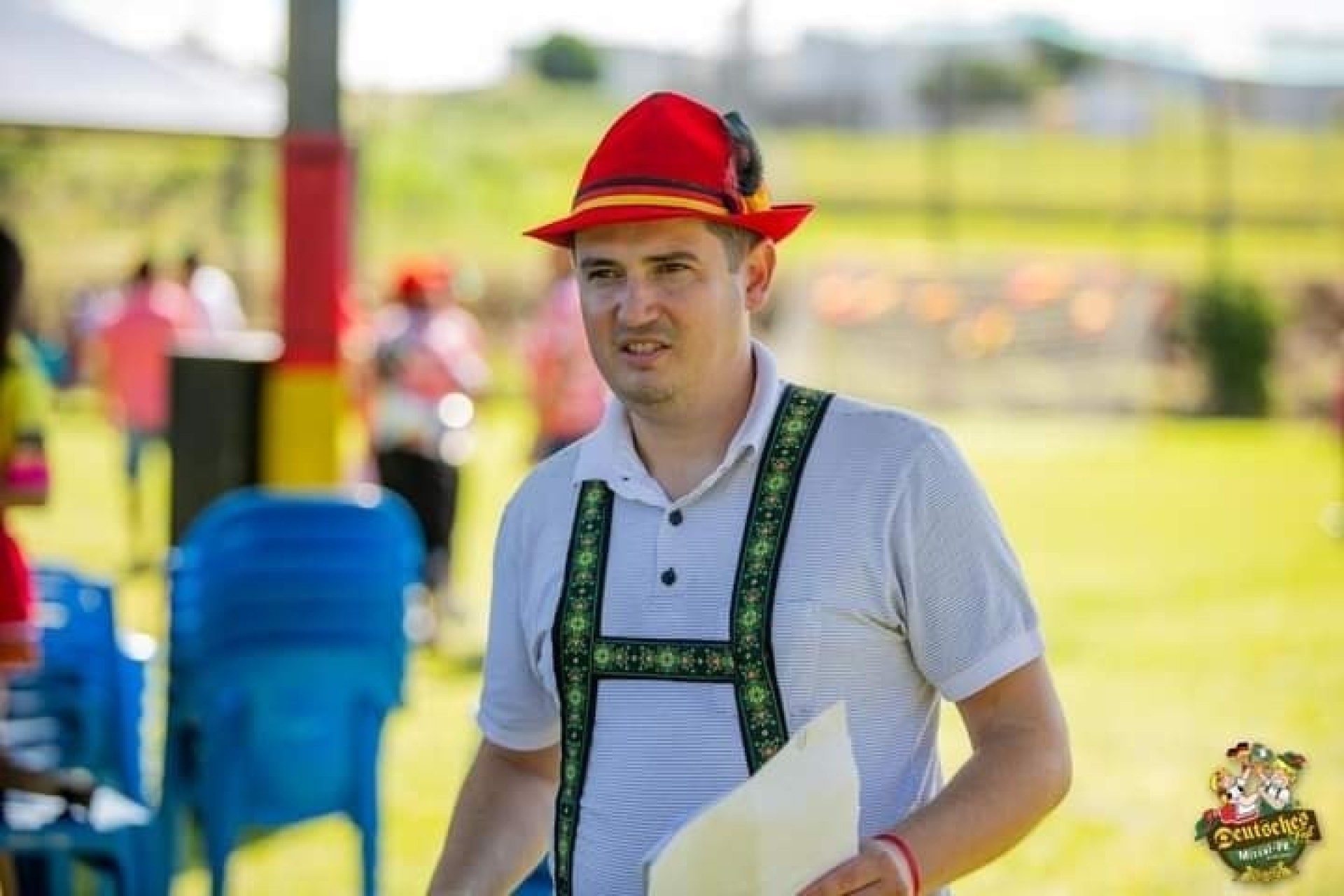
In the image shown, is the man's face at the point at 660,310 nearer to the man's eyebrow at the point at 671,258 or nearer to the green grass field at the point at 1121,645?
the man's eyebrow at the point at 671,258

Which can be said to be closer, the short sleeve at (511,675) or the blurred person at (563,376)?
the short sleeve at (511,675)

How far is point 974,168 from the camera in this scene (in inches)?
1545

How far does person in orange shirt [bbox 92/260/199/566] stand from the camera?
1562cm

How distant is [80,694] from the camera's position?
5977mm

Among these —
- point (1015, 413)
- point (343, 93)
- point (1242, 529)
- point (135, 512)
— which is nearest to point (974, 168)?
point (1015, 413)

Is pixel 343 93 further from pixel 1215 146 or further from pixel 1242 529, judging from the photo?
pixel 1215 146

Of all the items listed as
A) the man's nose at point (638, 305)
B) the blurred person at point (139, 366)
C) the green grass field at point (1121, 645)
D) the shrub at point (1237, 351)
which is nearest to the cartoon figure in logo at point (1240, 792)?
the green grass field at point (1121, 645)

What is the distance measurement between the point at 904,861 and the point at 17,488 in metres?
3.30

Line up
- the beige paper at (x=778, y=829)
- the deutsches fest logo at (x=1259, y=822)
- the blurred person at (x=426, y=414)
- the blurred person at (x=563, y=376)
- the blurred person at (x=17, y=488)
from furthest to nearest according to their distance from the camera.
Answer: the blurred person at (x=426, y=414), the blurred person at (x=563, y=376), the blurred person at (x=17, y=488), the beige paper at (x=778, y=829), the deutsches fest logo at (x=1259, y=822)

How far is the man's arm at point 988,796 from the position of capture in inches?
101

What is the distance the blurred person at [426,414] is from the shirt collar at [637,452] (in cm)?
818

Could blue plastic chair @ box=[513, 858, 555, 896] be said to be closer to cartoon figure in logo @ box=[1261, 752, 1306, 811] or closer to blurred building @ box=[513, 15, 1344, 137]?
cartoon figure in logo @ box=[1261, 752, 1306, 811]

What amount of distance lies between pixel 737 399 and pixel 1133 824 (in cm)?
522

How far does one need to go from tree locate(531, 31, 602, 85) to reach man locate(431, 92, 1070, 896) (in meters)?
36.0
